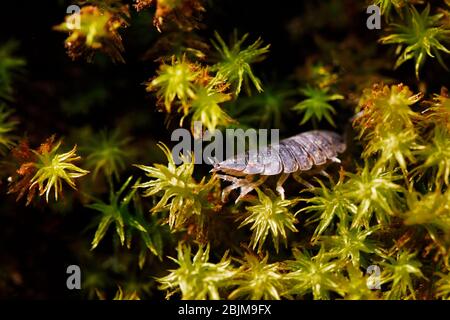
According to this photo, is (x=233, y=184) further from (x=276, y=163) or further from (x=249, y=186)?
(x=276, y=163)

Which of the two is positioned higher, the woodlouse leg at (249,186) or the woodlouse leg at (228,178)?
the woodlouse leg at (228,178)

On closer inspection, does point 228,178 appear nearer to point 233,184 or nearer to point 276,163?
point 233,184

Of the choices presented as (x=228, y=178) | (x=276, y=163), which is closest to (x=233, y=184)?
(x=228, y=178)

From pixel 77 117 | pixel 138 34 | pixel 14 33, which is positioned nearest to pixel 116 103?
pixel 77 117

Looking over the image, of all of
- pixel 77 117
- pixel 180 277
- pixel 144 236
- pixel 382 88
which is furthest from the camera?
pixel 77 117

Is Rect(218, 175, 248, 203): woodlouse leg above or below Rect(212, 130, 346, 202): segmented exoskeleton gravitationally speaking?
below

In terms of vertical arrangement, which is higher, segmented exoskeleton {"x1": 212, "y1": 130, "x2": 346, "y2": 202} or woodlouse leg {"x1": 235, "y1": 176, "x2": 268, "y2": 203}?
segmented exoskeleton {"x1": 212, "y1": 130, "x2": 346, "y2": 202}
